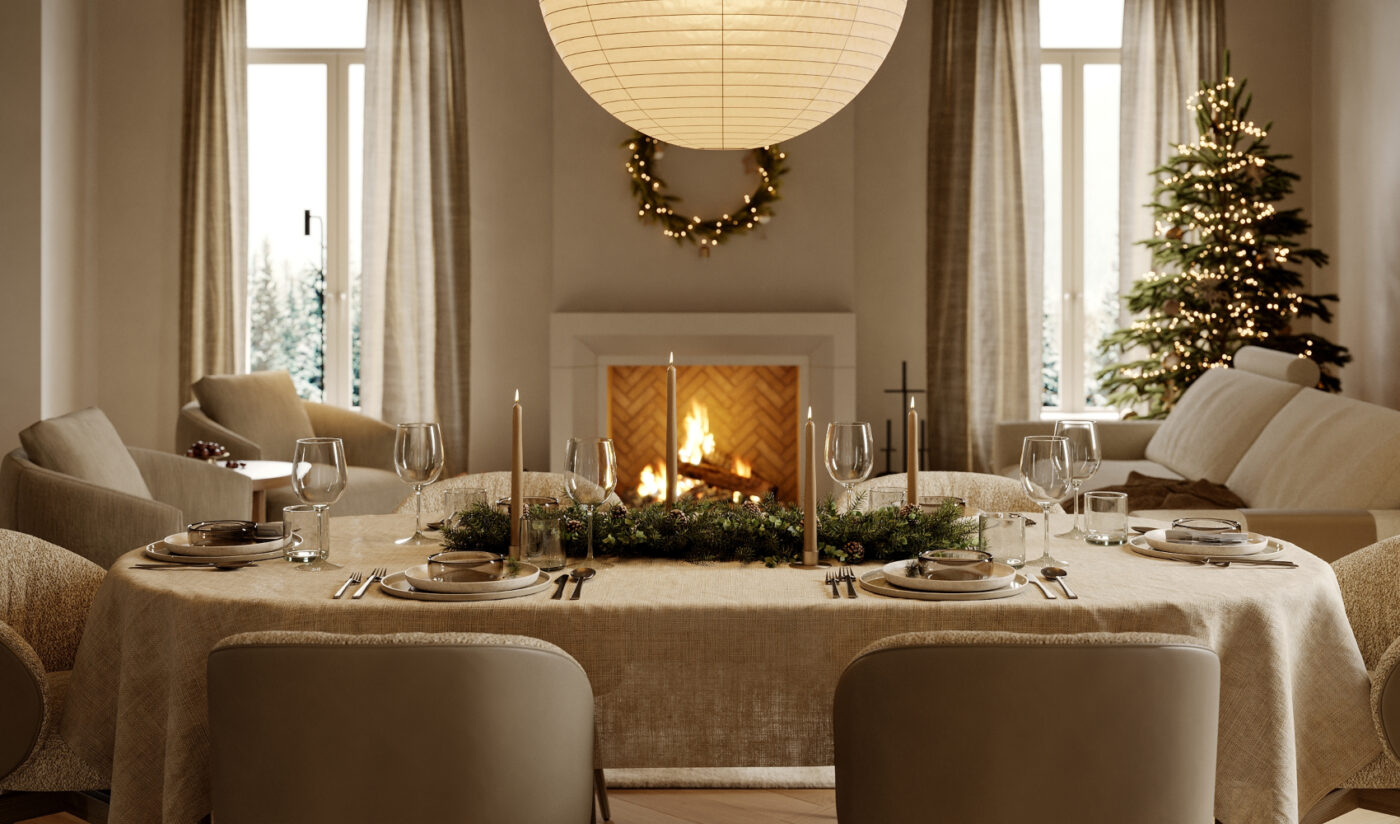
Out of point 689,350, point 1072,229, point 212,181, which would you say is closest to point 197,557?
point 689,350

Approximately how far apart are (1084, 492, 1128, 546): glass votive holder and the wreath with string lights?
3.71 meters

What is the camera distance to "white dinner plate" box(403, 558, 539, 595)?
180 cm

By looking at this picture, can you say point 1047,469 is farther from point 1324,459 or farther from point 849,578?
point 1324,459

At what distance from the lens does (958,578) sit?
1872 millimetres

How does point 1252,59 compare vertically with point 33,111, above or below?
above

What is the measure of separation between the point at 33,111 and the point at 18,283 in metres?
0.83

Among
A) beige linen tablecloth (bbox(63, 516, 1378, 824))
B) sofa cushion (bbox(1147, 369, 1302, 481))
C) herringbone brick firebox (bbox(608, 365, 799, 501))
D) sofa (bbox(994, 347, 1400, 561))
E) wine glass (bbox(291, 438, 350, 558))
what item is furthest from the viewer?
herringbone brick firebox (bbox(608, 365, 799, 501))

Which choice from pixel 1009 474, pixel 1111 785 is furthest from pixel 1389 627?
pixel 1009 474

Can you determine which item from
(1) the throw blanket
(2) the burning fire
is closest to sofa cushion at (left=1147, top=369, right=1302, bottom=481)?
(1) the throw blanket

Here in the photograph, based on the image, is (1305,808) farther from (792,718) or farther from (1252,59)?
(1252,59)

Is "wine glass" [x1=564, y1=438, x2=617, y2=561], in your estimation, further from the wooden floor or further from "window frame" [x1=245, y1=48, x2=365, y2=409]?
"window frame" [x1=245, y1=48, x2=365, y2=409]

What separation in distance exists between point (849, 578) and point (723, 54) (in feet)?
3.31

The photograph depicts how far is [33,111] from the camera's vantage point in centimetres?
566

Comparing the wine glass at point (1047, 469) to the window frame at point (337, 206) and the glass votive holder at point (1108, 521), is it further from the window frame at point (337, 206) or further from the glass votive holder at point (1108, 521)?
the window frame at point (337, 206)
